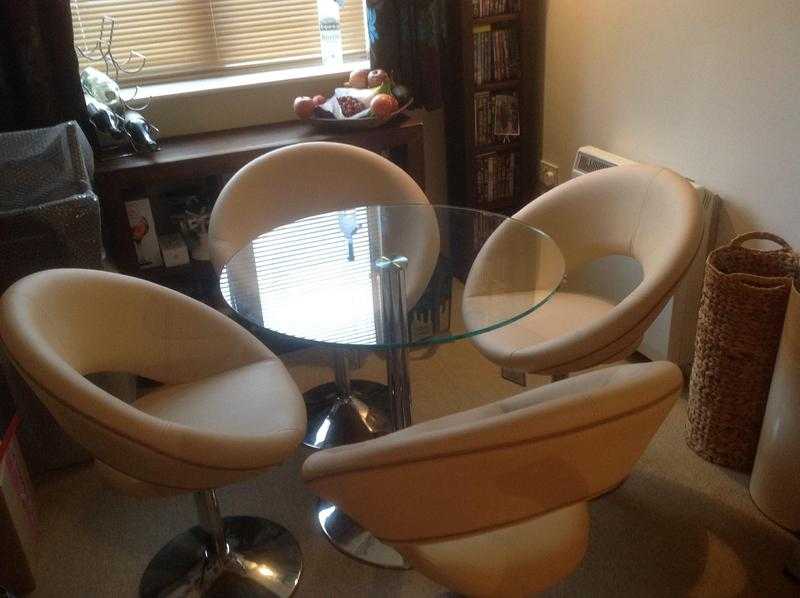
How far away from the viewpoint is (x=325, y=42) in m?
3.10

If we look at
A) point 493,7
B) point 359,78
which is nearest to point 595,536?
point 359,78

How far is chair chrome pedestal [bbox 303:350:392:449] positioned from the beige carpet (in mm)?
107

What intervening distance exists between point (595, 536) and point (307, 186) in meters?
1.42

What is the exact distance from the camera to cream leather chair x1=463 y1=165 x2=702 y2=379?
1.85 meters

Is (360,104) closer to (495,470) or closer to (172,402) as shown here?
(172,402)

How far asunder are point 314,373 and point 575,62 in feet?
5.20

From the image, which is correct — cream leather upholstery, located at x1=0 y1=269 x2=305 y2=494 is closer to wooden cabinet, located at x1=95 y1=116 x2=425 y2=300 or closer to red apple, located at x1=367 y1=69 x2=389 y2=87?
wooden cabinet, located at x1=95 y1=116 x2=425 y2=300

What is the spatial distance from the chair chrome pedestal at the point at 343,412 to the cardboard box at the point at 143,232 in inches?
31.1

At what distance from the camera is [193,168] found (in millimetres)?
2602

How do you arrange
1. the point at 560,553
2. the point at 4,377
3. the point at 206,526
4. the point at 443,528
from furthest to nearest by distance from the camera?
the point at 4,377, the point at 206,526, the point at 560,553, the point at 443,528

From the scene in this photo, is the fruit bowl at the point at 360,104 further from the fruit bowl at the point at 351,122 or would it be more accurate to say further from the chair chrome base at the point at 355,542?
the chair chrome base at the point at 355,542

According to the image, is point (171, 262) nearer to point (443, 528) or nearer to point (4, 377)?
point (4, 377)

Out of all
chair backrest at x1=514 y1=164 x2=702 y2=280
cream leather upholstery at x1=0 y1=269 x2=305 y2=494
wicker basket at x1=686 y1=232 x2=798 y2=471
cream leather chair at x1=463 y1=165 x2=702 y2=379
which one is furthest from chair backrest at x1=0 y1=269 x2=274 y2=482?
wicker basket at x1=686 y1=232 x2=798 y2=471

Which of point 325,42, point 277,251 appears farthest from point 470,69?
point 277,251
